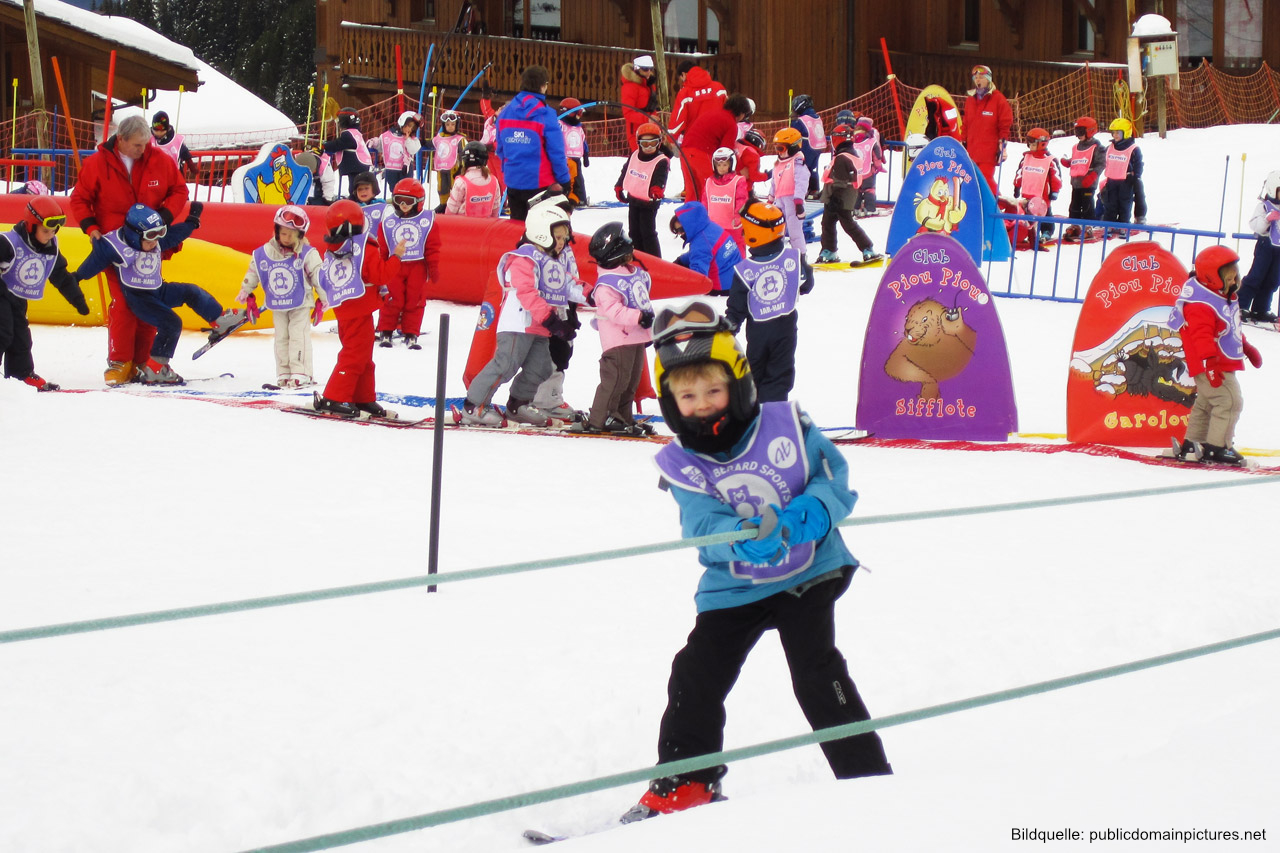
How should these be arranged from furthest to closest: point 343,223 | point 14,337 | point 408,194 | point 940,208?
1. point 940,208
2. point 408,194
3. point 14,337
4. point 343,223

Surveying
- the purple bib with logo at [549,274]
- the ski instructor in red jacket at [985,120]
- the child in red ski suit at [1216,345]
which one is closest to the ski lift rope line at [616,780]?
the child in red ski suit at [1216,345]

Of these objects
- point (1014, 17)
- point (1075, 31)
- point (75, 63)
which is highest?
point (1014, 17)

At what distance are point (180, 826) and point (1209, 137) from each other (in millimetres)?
19431

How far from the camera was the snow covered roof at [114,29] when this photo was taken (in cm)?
2189

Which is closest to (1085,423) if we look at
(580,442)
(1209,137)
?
(580,442)

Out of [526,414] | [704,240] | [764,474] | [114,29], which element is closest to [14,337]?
[526,414]

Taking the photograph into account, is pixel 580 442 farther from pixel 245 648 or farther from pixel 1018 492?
pixel 245 648

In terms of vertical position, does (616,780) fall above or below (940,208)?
below

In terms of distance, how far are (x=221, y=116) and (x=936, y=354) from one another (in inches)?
1088

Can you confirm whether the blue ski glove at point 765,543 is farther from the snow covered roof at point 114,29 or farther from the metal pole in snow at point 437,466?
the snow covered roof at point 114,29

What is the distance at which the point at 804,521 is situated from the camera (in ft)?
10.2

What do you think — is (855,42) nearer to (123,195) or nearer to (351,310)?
(123,195)

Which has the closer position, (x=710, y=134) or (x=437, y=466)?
(x=437, y=466)

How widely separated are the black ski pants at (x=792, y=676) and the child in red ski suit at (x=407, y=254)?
23.9ft
